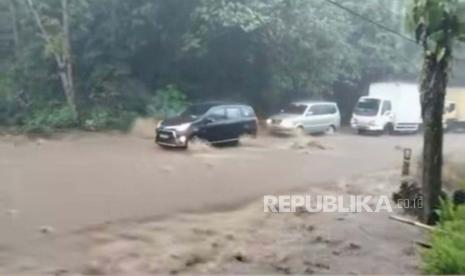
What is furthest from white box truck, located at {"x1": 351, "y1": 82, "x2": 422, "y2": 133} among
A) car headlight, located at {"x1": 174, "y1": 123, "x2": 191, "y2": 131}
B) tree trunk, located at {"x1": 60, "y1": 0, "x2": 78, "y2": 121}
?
tree trunk, located at {"x1": 60, "y1": 0, "x2": 78, "y2": 121}

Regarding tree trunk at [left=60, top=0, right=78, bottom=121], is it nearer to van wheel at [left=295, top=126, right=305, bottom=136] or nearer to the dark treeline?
the dark treeline

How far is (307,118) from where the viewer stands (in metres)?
2.72

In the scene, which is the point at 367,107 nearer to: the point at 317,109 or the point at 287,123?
the point at 317,109

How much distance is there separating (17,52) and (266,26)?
1059mm

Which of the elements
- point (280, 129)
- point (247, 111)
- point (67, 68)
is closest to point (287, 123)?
point (280, 129)

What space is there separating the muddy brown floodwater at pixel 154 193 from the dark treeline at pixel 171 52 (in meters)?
0.19

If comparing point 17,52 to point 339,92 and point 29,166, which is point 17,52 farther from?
point 339,92

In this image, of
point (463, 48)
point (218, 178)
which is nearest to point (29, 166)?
point (218, 178)

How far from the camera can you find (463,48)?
2633 millimetres

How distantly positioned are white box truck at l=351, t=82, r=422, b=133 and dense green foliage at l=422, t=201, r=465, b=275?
558 mm

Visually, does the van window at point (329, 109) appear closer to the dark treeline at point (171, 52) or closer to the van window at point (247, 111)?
the dark treeline at point (171, 52)

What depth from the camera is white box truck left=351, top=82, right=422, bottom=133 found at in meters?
2.69

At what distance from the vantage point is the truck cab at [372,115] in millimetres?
2691

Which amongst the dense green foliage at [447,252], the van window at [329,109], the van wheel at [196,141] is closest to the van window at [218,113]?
the van wheel at [196,141]
